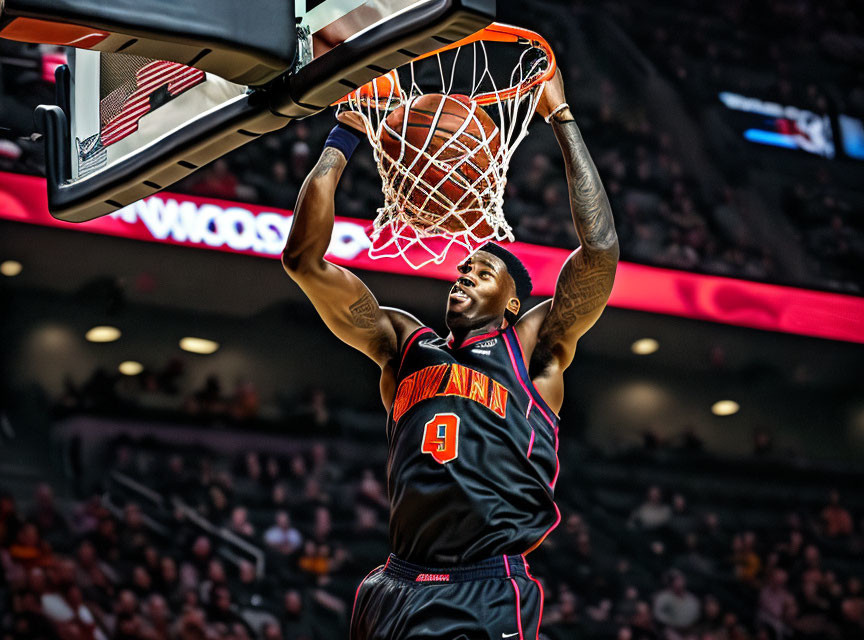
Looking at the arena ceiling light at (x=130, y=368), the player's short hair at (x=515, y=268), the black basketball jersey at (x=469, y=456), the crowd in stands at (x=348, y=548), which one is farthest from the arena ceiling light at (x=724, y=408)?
the black basketball jersey at (x=469, y=456)

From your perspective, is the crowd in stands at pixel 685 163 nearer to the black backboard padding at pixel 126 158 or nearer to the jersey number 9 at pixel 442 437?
the jersey number 9 at pixel 442 437

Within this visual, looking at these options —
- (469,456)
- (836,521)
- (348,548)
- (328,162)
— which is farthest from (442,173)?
(836,521)

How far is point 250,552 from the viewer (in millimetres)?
8234

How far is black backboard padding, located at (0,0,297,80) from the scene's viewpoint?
73.7 inches

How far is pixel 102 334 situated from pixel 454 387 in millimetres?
5986

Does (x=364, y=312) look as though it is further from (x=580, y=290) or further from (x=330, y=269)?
(x=580, y=290)

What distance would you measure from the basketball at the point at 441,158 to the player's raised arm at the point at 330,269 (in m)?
0.19

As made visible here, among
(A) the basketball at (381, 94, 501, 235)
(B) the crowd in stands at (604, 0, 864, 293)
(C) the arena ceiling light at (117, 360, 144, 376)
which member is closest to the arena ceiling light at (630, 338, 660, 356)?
(B) the crowd in stands at (604, 0, 864, 293)

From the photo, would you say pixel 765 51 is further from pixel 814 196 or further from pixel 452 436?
pixel 452 436

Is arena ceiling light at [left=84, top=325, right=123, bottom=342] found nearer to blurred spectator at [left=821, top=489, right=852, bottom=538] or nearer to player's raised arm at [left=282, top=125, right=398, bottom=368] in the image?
player's raised arm at [left=282, top=125, right=398, bottom=368]

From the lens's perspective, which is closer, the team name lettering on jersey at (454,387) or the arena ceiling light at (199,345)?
the team name lettering on jersey at (454,387)

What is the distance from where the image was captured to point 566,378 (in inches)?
400

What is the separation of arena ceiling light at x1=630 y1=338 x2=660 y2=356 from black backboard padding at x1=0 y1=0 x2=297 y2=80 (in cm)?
843

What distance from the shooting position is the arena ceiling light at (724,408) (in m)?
10.6
